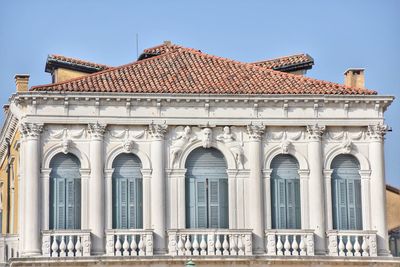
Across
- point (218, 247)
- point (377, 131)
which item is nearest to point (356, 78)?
point (377, 131)

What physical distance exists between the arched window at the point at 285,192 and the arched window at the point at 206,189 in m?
1.61

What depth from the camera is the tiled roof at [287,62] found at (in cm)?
5006

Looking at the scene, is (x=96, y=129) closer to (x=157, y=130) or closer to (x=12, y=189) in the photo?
(x=157, y=130)

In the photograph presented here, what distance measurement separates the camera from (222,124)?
4494 centimetres

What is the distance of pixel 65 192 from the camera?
44.1 meters

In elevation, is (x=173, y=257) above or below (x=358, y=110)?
below

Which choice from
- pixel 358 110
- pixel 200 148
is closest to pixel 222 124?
pixel 200 148

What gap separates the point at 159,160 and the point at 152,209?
1.59 metres

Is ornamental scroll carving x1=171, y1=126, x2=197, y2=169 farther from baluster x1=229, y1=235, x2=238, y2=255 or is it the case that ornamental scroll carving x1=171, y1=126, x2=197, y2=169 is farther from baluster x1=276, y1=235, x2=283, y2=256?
baluster x1=276, y1=235, x2=283, y2=256

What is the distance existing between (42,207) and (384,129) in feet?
37.3

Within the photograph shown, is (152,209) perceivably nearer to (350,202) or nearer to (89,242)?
(89,242)

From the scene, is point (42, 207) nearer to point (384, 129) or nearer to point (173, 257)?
point (173, 257)

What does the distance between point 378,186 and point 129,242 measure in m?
8.36

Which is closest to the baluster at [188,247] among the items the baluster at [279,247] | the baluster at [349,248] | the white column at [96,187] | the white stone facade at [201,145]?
the white stone facade at [201,145]
